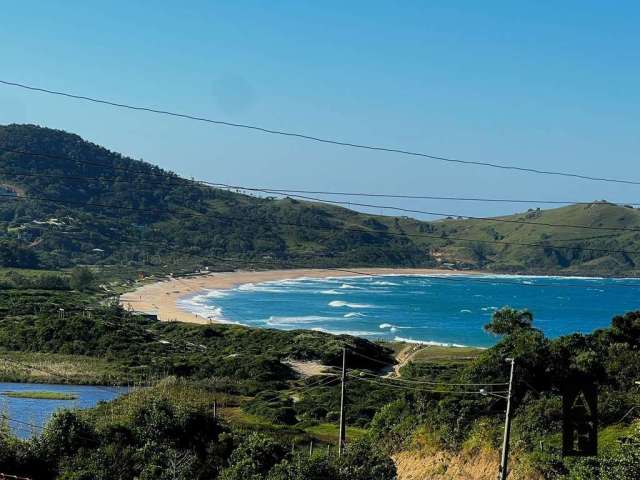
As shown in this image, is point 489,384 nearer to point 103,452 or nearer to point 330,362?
point 103,452

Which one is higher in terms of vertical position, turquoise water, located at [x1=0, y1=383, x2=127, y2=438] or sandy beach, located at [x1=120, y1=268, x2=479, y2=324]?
sandy beach, located at [x1=120, y1=268, x2=479, y2=324]

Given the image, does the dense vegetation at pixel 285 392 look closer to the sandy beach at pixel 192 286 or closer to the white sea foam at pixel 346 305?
the sandy beach at pixel 192 286

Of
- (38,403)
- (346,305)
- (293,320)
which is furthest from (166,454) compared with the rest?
(346,305)

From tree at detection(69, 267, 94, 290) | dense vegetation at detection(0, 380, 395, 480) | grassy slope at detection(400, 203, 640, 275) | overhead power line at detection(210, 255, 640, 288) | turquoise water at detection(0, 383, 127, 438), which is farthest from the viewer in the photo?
grassy slope at detection(400, 203, 640, 275)

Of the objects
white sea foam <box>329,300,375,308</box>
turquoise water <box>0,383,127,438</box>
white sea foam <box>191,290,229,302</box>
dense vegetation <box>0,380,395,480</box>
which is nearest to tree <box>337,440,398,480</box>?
dense vegetation <box>0,380,395,480</box>

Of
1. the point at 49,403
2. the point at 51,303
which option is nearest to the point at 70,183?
the point at 51,303

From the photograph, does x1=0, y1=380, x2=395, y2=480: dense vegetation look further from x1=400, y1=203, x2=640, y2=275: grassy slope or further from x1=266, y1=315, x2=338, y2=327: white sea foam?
x1=400, y1=203, x2=640, y2=275: grassy slope

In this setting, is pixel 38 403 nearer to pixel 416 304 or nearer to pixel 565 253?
pixel 416 304
